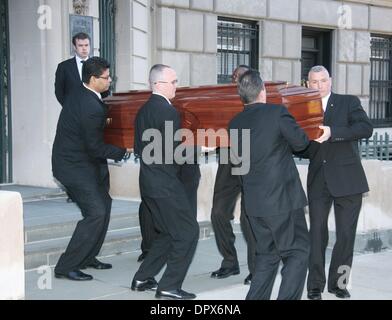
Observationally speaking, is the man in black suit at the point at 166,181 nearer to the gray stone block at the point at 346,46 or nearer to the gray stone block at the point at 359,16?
the gray stone block at the point at 346,46

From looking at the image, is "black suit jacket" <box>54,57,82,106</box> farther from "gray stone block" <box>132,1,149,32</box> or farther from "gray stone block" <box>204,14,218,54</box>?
"gray stone block" <box>204,14,218,54</box>

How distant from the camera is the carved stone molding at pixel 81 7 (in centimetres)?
898

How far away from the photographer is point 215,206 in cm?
614

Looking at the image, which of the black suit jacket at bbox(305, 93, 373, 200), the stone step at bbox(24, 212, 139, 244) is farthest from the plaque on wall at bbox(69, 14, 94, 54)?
the black suit jacket at bbox(305, 93, 373, 200)

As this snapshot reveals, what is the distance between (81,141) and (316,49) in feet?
33.1

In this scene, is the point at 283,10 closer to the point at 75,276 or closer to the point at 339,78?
the point at 339,78

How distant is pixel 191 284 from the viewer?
5.92 metres

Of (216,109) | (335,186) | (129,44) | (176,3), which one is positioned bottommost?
(335,186)

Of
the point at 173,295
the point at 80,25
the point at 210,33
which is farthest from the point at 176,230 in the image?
the point at 210,33

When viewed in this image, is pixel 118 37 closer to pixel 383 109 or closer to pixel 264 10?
pixel 264 10

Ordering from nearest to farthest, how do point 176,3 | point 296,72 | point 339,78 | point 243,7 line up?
point 176,3 < point 243,7 < point 296,72 < point 339,78

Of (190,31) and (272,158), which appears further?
(190,31)
